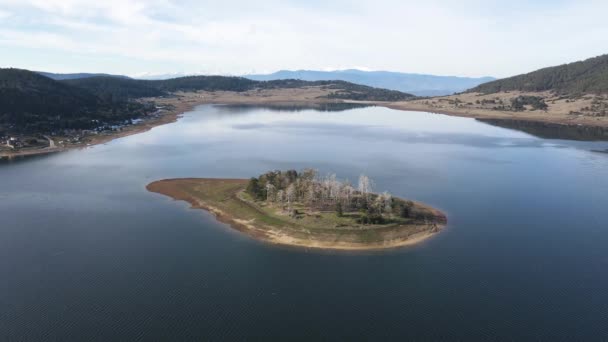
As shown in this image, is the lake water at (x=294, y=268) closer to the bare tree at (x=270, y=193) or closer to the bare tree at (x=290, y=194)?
the bare tree at (x=270, y=193)

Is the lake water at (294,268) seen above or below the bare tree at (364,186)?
below

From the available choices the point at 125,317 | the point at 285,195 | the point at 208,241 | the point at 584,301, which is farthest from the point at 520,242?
the point at 125,317

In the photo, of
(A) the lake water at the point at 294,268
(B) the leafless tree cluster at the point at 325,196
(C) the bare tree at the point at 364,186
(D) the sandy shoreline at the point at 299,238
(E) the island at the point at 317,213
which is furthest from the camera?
(C) the bare tree at the point at 364,186

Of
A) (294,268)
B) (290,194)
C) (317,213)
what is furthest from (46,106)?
(294,268)

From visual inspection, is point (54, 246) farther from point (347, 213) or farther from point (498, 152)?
point (498, 152)

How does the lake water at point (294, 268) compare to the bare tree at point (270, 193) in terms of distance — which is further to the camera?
the bare tree at point (270, 193)

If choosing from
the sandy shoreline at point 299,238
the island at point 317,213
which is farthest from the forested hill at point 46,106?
the sandy shoreline at point 299,238
